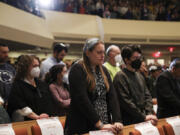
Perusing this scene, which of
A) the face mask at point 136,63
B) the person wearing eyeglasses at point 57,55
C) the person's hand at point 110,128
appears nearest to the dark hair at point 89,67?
the person's hand at point 110,128

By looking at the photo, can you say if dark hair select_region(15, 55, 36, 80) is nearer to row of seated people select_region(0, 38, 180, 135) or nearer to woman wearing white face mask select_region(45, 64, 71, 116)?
row of seated people select_region(0, 38, 180, 135)

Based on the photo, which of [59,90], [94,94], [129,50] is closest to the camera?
[94,94]

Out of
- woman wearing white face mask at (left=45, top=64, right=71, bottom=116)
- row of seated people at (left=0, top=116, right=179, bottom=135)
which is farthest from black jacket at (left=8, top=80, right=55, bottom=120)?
row of seated people at (left=0, top=116, right=179, bottom=135)

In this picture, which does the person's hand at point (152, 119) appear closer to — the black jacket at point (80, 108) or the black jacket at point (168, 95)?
the black jacket at point (80, 108)

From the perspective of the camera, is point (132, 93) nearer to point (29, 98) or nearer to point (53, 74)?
point (29, 98)

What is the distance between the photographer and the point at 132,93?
6.72 feet

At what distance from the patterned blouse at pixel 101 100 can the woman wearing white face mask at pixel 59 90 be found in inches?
42.1

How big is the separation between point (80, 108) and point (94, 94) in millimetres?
156

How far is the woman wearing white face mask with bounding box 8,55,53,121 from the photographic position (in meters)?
2.18

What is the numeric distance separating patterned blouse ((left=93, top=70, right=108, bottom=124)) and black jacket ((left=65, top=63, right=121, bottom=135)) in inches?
2.3

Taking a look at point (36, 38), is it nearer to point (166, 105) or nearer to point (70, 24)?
point (70, 24)

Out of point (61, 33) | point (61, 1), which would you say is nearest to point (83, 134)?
point (61, 33)

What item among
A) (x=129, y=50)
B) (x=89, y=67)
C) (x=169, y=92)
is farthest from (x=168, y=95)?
(x=89, y=67)

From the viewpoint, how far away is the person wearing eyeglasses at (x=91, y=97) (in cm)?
159
